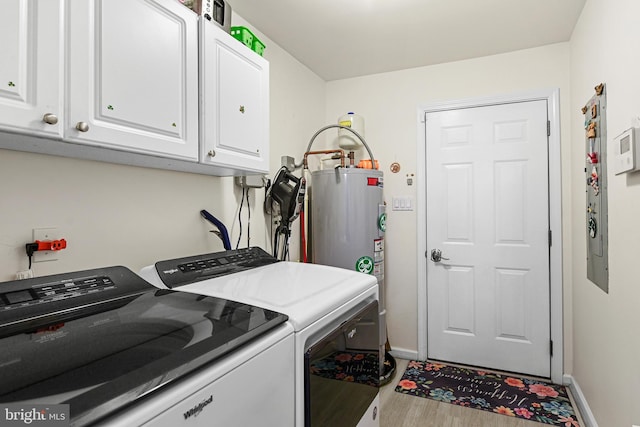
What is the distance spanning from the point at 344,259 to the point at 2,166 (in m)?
1.93

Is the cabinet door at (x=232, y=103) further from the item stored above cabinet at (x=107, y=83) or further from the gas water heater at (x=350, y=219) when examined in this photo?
the gas water heater at (x=350, y=219)

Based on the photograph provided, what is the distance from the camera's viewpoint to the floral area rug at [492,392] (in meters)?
2.21

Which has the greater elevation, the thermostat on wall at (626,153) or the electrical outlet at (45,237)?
the thermostat on wall at (626,153)

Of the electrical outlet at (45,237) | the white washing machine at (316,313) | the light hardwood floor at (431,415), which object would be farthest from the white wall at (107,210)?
the light hardwood floor at (431,415)

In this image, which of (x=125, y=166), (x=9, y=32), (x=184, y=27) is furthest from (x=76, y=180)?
(x=184, y=27)

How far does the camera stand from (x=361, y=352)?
1522mm

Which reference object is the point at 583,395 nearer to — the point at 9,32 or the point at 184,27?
the point at 184,27

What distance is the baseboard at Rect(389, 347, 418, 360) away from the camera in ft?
9.80

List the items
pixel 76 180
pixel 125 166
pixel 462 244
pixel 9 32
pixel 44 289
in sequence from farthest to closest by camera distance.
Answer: pixel 462 244
pixel 125 166
pixel 76 180
pixel 44 289
pixel 9 32

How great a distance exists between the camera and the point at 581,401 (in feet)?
7.30

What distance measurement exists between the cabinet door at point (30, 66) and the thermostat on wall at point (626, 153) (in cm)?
190

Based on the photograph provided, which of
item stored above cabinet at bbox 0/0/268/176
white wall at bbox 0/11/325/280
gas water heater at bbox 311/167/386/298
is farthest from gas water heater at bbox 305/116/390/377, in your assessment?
item stored above cabinet at bbox 0/0/268/176

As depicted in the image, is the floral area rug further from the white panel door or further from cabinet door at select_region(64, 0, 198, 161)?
cabinet door at select_region(64, 0, 198, 161)

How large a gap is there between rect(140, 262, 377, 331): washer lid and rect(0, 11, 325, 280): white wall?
0.68 feet
